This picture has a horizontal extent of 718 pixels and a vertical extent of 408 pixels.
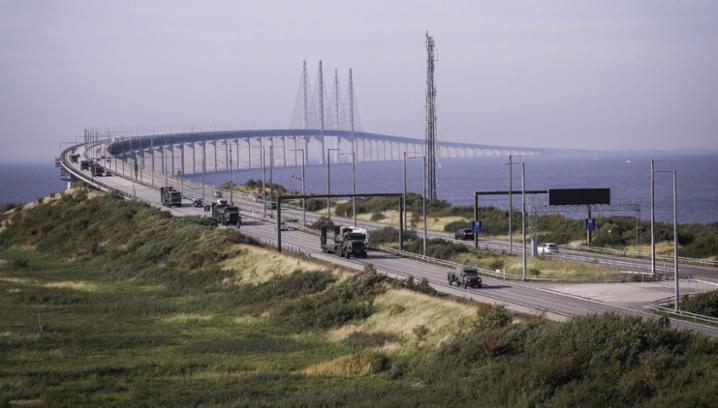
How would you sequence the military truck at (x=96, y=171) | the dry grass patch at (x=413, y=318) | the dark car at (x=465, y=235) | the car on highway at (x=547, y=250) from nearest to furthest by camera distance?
the dry grass patch at (x=413, y=318)
the car on highway at (x=547, y=250)
the dark car at (x=465, y=235)
the military truck at (x=96, y=171)

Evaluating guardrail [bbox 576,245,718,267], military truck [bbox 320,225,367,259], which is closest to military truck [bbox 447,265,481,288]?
military truck [bbox 320,225,367,259]

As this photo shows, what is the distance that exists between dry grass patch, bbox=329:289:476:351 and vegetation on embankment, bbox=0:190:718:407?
87 millimetres

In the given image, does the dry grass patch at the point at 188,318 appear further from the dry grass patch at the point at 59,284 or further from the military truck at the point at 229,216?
the military truck at the point at 229,216

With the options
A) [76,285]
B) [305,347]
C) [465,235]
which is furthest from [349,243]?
[305,347]

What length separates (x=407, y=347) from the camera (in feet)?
114

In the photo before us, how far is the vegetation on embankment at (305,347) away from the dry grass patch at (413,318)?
0.09m

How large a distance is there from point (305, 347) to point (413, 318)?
4.34 metres

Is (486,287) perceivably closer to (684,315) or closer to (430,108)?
(684,315)

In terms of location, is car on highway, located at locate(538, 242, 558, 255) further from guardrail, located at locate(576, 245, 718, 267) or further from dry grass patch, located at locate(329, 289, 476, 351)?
dry grass patch, located at locate(329, 289, 476, 351)

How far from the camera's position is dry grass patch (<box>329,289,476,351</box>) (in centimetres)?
3462

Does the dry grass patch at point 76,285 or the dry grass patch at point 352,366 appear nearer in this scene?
the dry grass patch at point 352,366

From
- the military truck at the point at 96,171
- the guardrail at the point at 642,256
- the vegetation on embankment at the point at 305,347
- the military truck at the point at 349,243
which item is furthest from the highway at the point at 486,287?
the military truck at the point at 96,171

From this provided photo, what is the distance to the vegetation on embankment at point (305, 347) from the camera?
25562 mm

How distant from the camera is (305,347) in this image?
3716 cm
